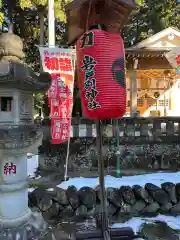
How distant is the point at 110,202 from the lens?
517 centimetres

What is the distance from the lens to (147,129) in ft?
25.5

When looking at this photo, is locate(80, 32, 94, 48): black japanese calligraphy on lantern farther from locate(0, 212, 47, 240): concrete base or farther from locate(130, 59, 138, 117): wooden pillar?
locate(130, 59, 138, 117): wooden pillar

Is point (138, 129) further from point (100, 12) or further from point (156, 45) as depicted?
point (156, 45)

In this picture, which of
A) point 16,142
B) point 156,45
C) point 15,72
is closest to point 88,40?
point 15,72

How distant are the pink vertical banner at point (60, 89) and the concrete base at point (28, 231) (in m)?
2.39

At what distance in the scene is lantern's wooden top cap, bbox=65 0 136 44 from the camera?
11.6 feet

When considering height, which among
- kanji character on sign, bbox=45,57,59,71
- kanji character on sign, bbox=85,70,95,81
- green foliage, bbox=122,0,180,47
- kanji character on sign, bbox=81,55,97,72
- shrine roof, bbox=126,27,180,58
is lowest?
kanji character on sign, bbox=85,70,95,81

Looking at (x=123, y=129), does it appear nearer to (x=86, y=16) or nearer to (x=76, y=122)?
(x=76, y=122)

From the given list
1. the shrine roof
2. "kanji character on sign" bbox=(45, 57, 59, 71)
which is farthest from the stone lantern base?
the shrine roof

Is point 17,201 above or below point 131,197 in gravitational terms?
above

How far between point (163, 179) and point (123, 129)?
188 centimetres

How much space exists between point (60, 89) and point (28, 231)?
337cm

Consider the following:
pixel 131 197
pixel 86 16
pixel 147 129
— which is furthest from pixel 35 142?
pixel 147 129

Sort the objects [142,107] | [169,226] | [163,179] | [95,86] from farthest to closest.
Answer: [142,107], [163,179], [169,226], [95,86]
